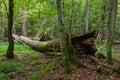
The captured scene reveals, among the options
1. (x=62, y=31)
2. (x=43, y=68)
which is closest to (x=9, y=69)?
(x=43, y=68)

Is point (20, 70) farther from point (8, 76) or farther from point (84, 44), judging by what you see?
point (84, 44)

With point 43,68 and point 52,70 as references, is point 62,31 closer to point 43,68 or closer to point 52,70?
point 52,70

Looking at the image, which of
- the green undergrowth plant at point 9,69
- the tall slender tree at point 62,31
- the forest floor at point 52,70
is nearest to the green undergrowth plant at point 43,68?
the forest floor at point 52,70

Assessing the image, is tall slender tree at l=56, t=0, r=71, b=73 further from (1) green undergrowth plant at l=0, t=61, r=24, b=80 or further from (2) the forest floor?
(1) green undergrowth plant at l=0, t=61, r=24, b=80

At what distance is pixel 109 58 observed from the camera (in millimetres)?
10344

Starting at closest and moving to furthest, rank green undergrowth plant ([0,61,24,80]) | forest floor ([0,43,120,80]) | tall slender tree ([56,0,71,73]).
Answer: tall slender tree ([56,0,71,73]) < forest floor ([0,43,120,80]) < green undergrowth plant ([0,61,24,80])

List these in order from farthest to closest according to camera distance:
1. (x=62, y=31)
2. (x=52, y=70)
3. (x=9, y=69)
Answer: (x=9, y=69)
(x=52, y=70)
(x=62, y=31)

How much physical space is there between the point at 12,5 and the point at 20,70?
11.0 feet

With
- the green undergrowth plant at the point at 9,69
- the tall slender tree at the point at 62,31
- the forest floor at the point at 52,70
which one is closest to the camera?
the tall slender tree at the point at 62,31

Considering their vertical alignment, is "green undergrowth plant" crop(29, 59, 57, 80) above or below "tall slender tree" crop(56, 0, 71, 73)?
below

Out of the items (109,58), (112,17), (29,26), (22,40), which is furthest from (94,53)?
(29,26)

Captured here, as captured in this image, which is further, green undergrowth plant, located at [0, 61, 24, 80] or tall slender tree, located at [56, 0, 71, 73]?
green undergrowth plant, located at [0, 61, 24, 80]

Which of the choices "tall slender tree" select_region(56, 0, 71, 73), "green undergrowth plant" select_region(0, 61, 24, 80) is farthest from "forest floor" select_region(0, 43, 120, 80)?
"tall slender tree" select_region(56, 0, 71, 73)

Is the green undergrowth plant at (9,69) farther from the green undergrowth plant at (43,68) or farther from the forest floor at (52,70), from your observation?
the green undergrowth plant at (43,68)
